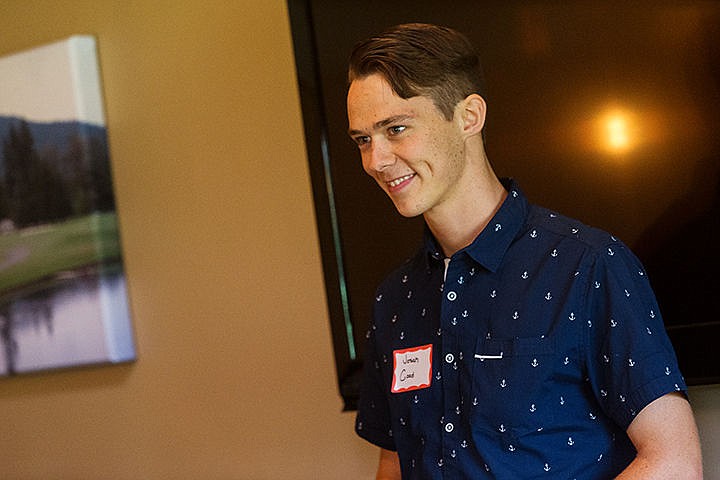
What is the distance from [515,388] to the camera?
60.0 inches

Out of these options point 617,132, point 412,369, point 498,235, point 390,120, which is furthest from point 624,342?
point 617,132

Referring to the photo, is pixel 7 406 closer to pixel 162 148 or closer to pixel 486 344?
pixel 162 148

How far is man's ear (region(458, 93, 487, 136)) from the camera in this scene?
1.64 m

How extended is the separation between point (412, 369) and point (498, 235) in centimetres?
28

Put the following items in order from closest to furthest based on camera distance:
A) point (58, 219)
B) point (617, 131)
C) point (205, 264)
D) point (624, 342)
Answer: point (624, 342), point (617, 131), point (205, 264), point (58, 219)

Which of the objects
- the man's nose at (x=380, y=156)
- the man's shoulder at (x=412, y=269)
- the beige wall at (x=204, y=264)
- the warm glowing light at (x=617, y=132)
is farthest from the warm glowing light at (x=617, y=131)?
the beige wall at (x=204, y=264)

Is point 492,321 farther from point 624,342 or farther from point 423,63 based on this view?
point 423,63

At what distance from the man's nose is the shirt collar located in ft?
0.62

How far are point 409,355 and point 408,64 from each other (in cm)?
50

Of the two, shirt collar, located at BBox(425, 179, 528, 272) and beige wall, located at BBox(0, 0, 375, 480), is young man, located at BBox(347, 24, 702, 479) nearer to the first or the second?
shirt collar, located at BBox(425, 179, 528, 272)

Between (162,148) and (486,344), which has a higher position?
(162,148)

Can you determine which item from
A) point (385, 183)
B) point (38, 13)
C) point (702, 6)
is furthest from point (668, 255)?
point (38, 13)

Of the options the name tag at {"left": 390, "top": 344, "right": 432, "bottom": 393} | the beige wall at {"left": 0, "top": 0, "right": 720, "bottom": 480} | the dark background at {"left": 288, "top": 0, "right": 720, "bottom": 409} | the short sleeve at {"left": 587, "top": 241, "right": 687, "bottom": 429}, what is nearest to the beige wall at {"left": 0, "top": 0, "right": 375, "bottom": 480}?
the beige wall at {"left": 0, "top": 0, "right": 720, "bottom": 480}

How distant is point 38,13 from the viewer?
2988 millimetres
